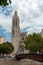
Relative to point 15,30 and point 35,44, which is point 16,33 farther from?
point 35,44

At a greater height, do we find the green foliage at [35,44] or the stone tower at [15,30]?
the stone tower at [15,30]

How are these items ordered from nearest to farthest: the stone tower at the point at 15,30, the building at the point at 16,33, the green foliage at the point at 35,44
A: the green foliage at the point at 35,44 → the building at the point at 16,33 → the stone tower at the point at 15,30

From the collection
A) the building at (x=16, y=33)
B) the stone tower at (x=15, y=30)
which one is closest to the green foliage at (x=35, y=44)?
the building at (x=16, y=33)

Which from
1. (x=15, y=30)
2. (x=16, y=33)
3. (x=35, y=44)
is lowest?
(x=35, y=44)

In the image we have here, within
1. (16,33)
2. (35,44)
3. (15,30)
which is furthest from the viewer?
(15,30)

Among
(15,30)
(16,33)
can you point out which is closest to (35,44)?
(16,33)

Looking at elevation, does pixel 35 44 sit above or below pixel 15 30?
below

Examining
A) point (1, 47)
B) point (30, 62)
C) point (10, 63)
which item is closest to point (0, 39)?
point (1, 47)

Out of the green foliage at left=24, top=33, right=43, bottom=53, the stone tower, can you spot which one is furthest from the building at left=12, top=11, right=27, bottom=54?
the green foliage at left=24, top=33, right=43, bottom=53

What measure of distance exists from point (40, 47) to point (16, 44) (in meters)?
57.5

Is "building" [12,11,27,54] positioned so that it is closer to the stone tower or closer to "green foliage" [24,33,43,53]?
the stone tower

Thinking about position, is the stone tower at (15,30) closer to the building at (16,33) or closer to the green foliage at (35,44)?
the building at (16,33)

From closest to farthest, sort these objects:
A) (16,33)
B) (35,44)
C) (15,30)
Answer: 1. (35,44)
2. (16,33)
3. (15,30)

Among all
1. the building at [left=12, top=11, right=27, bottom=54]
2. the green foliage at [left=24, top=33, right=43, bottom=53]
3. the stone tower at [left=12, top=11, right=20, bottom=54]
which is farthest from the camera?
the stone tower at [left=12, top=11, right=20, bottom=54]
